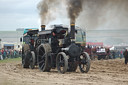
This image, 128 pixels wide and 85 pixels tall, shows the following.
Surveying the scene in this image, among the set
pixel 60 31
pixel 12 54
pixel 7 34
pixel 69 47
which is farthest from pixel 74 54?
pixel 7 34

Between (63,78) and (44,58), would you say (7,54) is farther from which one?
(63,78)

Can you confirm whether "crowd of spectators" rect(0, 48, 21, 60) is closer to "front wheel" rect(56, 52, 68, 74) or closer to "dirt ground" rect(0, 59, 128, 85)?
"front wheel" rect(56, 52, 68, 74)

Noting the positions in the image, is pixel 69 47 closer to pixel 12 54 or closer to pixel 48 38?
pixel 48 38

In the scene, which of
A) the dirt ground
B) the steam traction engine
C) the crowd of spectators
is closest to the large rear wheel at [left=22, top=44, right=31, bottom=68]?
the steam traction engine

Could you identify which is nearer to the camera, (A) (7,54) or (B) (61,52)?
(B) (61,52)

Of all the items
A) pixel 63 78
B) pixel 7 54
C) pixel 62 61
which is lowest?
pixel 7 54

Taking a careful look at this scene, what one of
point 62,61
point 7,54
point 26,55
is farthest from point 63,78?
point 7,54

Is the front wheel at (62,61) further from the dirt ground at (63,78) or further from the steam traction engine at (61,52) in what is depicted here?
the dirt ground at (63,78)

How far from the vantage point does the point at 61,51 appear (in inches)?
574

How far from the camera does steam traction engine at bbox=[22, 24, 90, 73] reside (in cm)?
1391

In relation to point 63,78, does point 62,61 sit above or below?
above

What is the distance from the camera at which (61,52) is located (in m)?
13.8

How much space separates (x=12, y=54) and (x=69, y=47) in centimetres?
2475

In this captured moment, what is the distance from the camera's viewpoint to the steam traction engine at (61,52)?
1391 centimetres
